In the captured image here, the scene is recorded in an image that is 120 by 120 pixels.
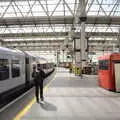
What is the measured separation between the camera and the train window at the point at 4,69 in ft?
52.2

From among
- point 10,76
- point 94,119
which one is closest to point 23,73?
point 10,76

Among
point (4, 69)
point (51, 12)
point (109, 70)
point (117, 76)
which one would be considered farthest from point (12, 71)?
point (51, 12)

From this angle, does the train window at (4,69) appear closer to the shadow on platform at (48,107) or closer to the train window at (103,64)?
the shadow on platform at (48,107)

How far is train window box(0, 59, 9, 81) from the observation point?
627 inches

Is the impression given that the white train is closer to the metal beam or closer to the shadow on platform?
the shadow on platform

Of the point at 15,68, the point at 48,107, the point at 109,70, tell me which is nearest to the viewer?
the point at 48,107

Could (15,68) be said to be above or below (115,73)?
above

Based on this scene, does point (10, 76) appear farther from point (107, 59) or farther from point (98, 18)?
point (98, 18)

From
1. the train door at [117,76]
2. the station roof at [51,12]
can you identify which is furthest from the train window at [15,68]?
the station roof at [51,12]

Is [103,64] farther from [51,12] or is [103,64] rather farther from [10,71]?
[51,12]

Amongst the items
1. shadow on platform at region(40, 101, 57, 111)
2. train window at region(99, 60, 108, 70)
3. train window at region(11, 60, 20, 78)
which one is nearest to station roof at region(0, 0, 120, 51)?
train window at region(99, 60, 108, 70)

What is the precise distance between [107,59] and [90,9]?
89.4ft

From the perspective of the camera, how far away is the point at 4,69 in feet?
54.6

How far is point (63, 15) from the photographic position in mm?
46250
